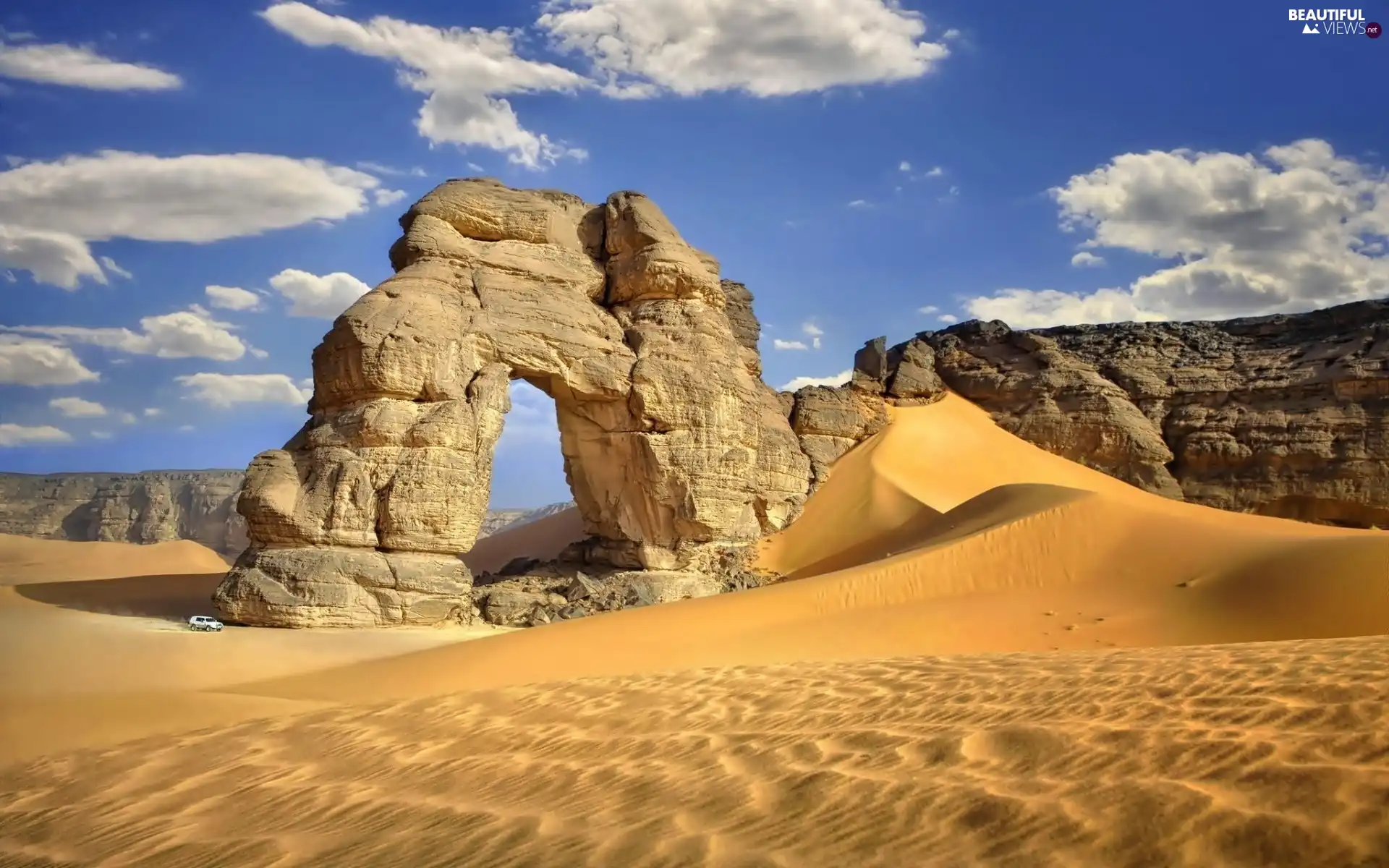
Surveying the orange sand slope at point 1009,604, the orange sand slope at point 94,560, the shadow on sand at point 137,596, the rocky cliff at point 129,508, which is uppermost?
the rocky cliff at point 129,508

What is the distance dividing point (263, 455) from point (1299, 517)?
25405 millimetres

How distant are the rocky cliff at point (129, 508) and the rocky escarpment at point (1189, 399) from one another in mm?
21354

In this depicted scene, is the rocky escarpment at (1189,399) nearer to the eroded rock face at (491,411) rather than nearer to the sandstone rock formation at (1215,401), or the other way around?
the sandstone rock formation at (1215,401)

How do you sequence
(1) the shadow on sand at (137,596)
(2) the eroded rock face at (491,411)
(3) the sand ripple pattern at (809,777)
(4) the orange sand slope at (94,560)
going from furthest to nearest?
(4) the orange sand slope at (94,560) → (1) the shadow on sand at (137,596) → (2) the eroded rock face at (491,411) → (3) the sand ripple pattern at (809,777)

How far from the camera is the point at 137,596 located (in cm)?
1786

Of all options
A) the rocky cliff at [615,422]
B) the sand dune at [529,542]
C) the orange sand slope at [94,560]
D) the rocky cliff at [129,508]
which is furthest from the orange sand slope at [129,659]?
the rocky cliff at [129,508]

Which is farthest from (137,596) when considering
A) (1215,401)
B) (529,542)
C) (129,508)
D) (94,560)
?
(1215,401)

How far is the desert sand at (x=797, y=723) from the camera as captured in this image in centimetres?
372

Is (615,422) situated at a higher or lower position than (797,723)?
higher

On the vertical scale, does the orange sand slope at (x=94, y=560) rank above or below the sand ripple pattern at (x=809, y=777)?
above

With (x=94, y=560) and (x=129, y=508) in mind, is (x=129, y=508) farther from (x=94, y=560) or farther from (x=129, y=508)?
(x=94, y=560)

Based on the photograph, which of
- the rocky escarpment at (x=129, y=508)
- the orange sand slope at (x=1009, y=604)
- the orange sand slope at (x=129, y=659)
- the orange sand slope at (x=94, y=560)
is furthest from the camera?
the rocky escarpment at (x=129, y=508)

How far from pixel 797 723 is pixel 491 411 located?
37.3 ft

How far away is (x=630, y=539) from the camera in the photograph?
61.4 feet
